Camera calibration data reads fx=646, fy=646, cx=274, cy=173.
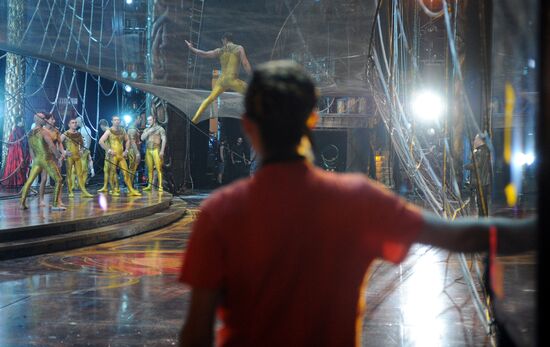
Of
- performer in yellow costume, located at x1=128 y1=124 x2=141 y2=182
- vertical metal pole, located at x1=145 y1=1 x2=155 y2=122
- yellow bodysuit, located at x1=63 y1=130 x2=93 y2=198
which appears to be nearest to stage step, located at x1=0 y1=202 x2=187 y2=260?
vertical metal pole, located at x1=145 y1=1 x2=155 y2=122

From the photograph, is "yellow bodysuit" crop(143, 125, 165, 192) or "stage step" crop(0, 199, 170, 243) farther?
"yellow bodysuit" crop(143, 125, 165, 192)

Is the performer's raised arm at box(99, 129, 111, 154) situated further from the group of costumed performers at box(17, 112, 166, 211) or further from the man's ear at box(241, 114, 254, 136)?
the man's ear at box(241, 114, 254, 136)

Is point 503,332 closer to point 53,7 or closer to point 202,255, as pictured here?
point 202,255

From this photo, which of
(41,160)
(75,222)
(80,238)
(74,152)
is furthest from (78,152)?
(80,238)

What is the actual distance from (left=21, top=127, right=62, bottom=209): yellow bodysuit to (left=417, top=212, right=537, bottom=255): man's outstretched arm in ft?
37.4

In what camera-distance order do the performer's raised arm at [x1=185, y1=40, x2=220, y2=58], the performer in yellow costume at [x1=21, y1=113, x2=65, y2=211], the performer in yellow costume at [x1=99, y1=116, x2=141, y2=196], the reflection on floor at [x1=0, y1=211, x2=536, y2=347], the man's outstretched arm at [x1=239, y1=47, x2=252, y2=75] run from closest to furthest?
the reflection on floor at [x1=0, y1=211, x2=536, y2=347]
the performer in yellow costume at [x1=21, y1=113, x2=65, y2=211]
the man's outstretched arm at [x1=239, y1=47, x2=252, y2=75]
the performer's raised arm at [x1=185, y1=40, x2=220, y2=58]
the performer in yellow costume at [x1=99, y1=116, x2=141, y2=196]

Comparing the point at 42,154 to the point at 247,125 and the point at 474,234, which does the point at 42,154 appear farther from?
the point at 474,234

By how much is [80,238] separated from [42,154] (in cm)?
318

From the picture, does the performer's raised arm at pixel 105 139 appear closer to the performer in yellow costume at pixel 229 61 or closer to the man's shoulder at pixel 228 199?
the performer in yellow costume at pixel 229 61

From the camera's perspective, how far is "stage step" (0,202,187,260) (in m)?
8.65

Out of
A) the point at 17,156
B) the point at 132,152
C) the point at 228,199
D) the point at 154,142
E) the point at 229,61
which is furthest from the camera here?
the point at 17,156

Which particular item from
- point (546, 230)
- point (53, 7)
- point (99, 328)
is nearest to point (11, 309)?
point (99, 328)

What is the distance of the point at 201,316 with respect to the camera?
1.56 metres

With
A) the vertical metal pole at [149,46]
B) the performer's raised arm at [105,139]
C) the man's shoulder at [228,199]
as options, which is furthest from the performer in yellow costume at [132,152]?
the man's shoulder at [228,199]
